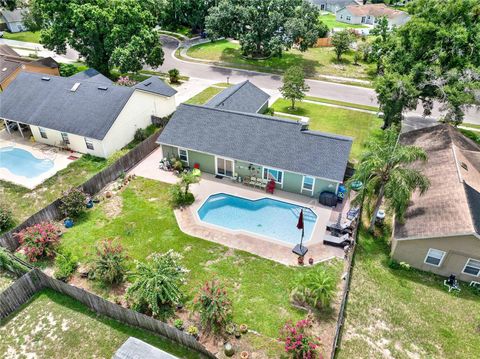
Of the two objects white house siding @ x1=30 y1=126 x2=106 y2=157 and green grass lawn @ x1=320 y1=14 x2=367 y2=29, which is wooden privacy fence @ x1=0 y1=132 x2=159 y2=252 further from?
green grass lawn @ x1=320 y1=14 x2=367 y2=29

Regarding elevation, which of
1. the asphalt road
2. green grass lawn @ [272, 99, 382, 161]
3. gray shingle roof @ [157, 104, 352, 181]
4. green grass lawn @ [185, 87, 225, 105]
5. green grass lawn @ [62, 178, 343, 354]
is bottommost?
green grass lawn @ [62, 178, 343, 354]

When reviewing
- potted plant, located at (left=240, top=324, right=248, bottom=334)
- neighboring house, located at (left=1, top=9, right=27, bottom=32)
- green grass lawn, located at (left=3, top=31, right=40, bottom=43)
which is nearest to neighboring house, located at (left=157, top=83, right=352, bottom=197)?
potted plant, located at (left=240, top=324, right=248, bottom=334)

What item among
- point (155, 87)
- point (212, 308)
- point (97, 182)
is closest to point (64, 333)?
point (212, 308)

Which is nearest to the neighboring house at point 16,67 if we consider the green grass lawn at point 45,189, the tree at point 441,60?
the green grass lawn at point 45,189

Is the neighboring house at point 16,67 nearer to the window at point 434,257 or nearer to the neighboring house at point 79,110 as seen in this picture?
the neighboring house at point 79,110

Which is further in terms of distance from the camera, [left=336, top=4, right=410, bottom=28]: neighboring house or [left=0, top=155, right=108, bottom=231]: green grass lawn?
[left=336, top=4, right=410, bottom=28]: neighboring house

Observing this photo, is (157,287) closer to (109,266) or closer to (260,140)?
(109,266)
